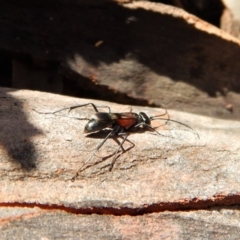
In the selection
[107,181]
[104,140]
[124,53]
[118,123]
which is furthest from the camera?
[124,53]

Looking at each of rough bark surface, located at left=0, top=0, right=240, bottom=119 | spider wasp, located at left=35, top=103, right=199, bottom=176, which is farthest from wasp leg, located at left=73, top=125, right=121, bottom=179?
rough bark surface, located at left=0, top=0, right=240, bottom=119

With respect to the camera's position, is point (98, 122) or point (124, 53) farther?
point (124, 53)

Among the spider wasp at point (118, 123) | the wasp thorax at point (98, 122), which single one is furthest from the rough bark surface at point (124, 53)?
the wasp thorax at point (98, 122)

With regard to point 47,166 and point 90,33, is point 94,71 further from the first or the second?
point 47,166

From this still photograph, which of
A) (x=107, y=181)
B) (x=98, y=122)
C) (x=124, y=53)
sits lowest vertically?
(x=107, y=181)

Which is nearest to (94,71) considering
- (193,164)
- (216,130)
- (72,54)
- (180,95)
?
(72,54)

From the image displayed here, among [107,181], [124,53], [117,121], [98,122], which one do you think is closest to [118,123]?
[117,121]

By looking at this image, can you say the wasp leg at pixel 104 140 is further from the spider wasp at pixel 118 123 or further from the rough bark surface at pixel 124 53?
the rough bark surface at pixel 124 53

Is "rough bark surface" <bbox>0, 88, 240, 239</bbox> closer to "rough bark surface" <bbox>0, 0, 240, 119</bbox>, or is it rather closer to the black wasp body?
the black wasp body

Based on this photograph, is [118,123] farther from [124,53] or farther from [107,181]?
[124,53]
